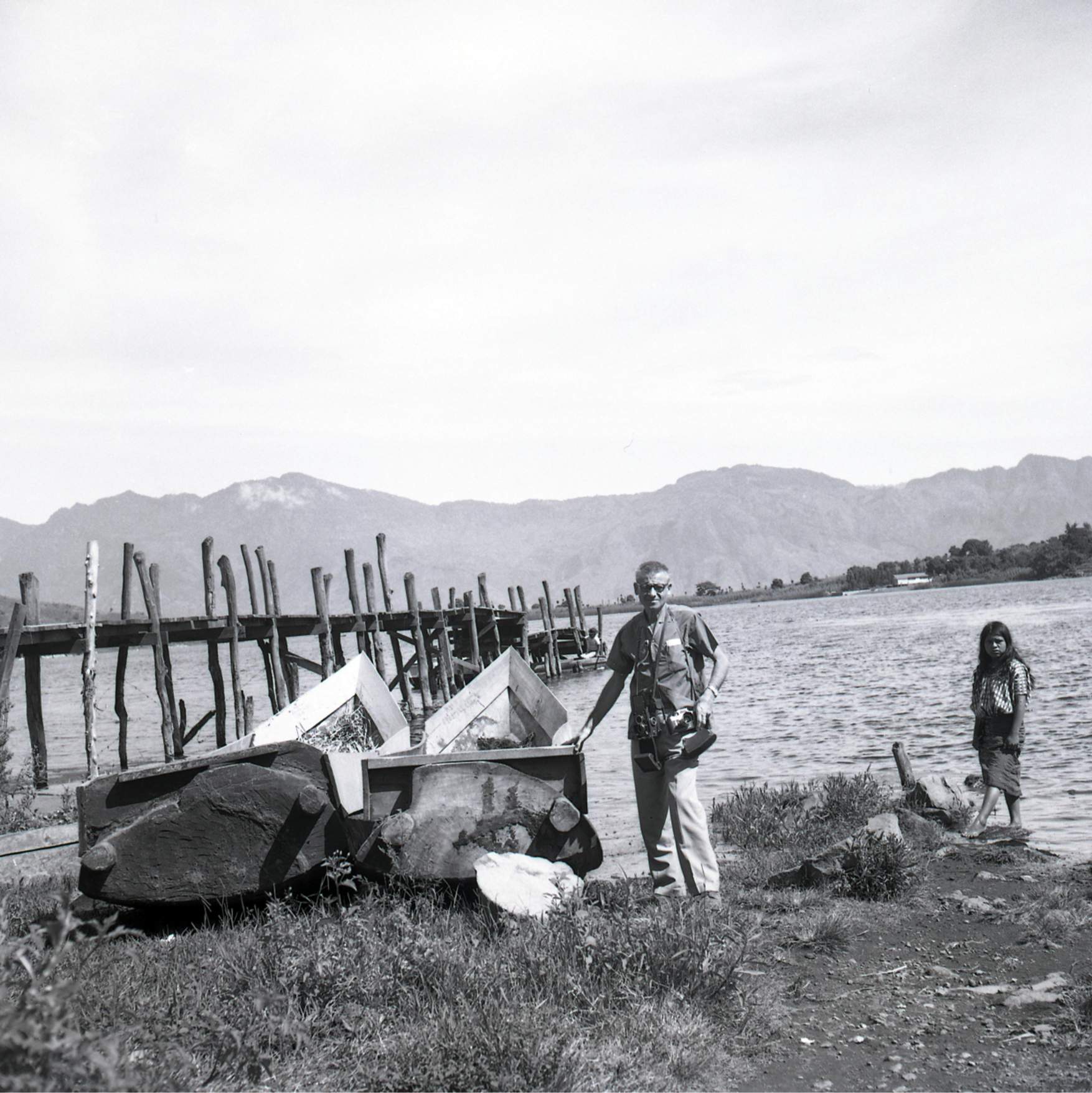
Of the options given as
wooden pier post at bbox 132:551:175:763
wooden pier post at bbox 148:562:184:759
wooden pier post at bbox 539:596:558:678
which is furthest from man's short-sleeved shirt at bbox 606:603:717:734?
wooden pier post at bbox 539:596:558:678

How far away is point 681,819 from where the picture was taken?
Answer: 20.3ft


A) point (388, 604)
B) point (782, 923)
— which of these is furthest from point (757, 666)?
point (782, 923)

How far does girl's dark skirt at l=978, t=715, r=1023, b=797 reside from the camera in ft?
27.2

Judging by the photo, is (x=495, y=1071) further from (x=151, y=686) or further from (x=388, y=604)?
(x=151, y=686)

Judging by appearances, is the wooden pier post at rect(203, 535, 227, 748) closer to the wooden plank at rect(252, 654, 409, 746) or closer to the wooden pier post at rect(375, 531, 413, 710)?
the wooden pier post at rect(375, 531, 413, 710)

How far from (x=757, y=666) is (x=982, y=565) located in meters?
109

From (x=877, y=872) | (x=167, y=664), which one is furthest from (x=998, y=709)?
(x=167, y=664)

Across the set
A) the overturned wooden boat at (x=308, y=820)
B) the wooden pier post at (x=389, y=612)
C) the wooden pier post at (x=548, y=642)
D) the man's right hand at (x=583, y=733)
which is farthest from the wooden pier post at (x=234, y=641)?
the wooden pier post at (x=548, y=642)

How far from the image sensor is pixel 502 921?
219 inches

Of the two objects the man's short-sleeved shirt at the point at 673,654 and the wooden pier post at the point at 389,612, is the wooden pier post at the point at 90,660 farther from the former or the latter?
the wooden pier post at the point at 389,612

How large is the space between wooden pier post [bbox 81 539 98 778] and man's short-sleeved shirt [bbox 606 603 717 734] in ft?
26.0

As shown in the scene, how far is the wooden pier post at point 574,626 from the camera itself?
40.4 metres

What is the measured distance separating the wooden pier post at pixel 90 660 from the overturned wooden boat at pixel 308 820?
5758mm

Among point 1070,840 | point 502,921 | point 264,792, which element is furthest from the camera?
point 1070,840
